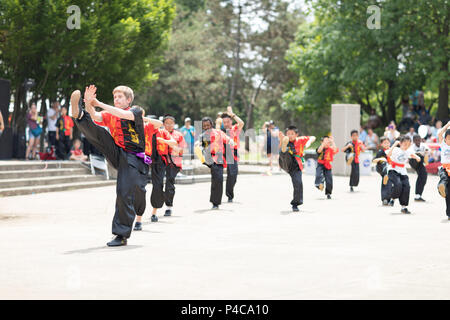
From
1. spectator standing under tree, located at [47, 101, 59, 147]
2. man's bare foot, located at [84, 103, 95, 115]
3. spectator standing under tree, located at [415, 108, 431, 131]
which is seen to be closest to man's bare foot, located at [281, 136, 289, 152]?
man's bare foot, located at [84, 103, 95, 115]

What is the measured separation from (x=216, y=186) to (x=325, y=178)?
411 cm

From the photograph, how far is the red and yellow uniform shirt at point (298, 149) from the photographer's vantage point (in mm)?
15531

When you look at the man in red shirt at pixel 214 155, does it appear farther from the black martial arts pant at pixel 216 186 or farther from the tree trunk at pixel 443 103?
the tree trunk at pixel 443 103

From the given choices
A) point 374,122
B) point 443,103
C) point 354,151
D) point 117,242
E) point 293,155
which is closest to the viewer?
point 117,242

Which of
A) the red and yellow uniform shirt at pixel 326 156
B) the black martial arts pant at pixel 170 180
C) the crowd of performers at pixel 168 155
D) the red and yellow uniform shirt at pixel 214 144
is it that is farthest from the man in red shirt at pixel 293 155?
the red and yellow uniform shirt at pixel 326 156

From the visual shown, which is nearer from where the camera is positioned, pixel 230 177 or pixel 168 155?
pixel 168 155

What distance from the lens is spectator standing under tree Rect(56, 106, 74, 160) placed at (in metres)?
23.9

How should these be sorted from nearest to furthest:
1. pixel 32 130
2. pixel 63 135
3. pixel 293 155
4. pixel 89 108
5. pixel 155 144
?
pixel 89 108 < pixel 155 144 < pixel 293 155 < pixel 32 130 < pixel 63 135

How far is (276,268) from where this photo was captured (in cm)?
803

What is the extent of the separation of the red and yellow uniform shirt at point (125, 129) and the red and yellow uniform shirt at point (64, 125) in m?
14.5

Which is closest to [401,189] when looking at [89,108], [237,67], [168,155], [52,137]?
[168,155]

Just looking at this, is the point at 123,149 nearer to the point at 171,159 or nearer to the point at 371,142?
the point at 171,159

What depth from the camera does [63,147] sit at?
24.3m
